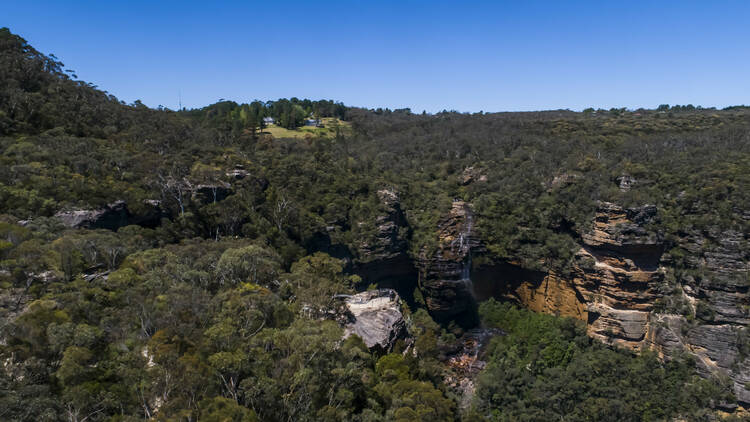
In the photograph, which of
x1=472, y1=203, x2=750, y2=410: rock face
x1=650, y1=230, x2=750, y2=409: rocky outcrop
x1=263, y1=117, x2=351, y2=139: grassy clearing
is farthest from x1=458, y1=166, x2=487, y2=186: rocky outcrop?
x1=263, y1=117, x2=351, y2=139: grassy clearing

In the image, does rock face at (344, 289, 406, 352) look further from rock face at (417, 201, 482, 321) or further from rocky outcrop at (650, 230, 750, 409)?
rocky outcrop at (650, 230, 750, 409)

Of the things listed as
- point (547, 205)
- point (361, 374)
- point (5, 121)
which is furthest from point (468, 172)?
point (5, 121)

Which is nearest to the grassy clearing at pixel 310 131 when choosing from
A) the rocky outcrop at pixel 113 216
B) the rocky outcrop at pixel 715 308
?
the rocky outcrop at pixel 113 216

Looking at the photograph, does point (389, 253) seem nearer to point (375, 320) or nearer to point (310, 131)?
point (375, 320)

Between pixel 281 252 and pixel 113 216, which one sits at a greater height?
pixel 113 216

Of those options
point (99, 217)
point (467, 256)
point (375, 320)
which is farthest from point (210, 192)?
point (467, 256)

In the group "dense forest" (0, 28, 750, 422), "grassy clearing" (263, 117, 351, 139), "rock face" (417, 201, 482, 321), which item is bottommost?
"rock face" (417, 201, 482, 321)
